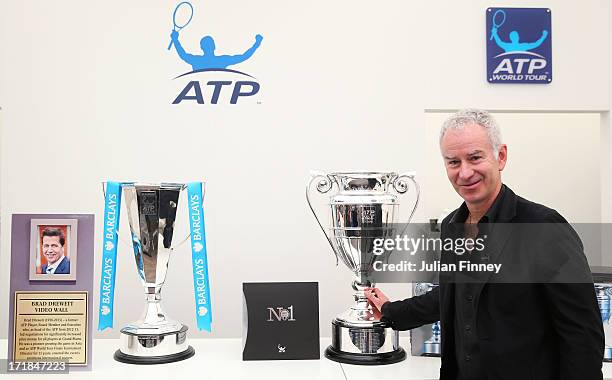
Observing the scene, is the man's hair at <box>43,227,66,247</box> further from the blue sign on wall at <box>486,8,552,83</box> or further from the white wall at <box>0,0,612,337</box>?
the blue sign on wall at <box>486,8,552,83</box>

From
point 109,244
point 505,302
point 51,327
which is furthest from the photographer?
point 109,244

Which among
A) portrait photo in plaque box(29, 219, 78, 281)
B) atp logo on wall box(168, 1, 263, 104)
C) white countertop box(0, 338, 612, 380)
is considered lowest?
white countertop box(0, 338, 612, 380)

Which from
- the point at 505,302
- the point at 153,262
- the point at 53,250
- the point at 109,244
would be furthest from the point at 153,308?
the point at 505,302

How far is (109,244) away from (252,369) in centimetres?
67

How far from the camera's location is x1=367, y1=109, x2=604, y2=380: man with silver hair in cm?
145

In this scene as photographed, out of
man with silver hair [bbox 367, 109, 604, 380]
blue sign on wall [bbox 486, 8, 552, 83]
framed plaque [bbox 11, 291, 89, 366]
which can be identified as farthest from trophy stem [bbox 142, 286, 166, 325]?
blue sign on wall [bbox 486, 8, 552, 83]

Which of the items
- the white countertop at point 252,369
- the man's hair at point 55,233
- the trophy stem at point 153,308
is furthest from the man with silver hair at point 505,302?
the man's hair at point 55,233

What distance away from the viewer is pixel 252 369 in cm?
184

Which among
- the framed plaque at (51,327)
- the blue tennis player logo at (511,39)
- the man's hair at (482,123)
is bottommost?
the framed plaque at (51,327)

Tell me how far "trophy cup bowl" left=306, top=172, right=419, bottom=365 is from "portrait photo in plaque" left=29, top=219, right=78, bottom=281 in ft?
2.70

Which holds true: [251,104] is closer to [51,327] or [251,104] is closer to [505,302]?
[51,327]

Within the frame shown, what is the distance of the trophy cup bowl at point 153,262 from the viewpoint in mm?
1941

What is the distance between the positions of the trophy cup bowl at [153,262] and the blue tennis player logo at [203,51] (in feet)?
6.19

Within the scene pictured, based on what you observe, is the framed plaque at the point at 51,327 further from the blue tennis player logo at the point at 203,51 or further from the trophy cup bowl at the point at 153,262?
the blue tennis player logo at the point at 203,51
